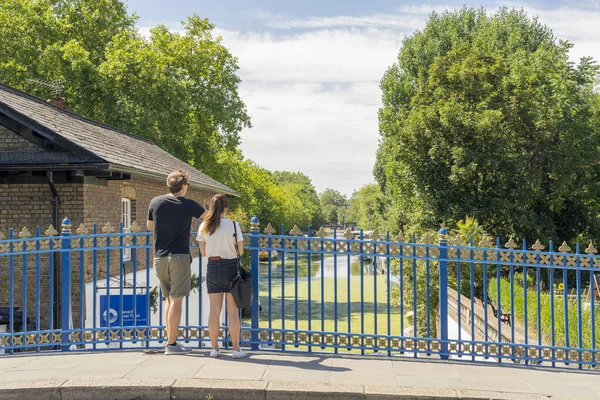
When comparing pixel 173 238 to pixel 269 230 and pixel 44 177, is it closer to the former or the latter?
pixel 269 230

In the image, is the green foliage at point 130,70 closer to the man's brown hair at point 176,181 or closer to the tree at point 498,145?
the tree at point 498,145

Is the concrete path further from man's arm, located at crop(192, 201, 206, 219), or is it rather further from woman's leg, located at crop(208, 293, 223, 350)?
man's arm, located at crop(192, 201, 206, 219)

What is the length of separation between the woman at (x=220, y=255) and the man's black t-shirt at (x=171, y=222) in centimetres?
18

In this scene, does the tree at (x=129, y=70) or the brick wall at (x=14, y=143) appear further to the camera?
the tree at (x=129, y=70)

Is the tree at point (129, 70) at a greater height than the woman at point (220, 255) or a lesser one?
greater

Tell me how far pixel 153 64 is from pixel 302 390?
27017 millimetres

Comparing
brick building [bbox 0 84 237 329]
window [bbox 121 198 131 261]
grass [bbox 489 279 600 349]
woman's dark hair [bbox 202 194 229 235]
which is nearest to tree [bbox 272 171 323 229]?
window [bbox 121 198 131 261]

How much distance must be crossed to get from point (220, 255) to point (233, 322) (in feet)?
2.60

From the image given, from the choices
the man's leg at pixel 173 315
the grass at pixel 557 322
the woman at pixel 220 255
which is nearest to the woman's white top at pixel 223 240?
the woman at pixel 220 255

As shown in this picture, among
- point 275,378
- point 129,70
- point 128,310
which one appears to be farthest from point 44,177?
point 129,70

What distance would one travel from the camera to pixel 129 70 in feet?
98.9

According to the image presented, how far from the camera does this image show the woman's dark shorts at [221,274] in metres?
7.23

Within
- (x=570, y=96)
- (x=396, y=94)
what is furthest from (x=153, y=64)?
Answer: (x=570, y=96)

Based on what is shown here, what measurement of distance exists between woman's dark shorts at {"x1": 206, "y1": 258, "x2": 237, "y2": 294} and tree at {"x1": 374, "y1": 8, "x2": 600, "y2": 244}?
20118 mm
